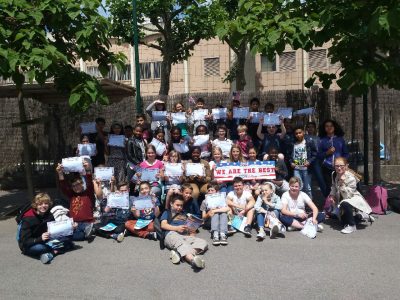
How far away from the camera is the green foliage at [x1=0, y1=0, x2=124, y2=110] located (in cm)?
706

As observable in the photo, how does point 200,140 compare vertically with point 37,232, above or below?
above

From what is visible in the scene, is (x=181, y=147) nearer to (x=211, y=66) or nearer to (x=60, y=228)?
(x=60, y=228)

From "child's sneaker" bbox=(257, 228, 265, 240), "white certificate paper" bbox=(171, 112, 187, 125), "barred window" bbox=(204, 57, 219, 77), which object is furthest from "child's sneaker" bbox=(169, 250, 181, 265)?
"barred window" bbox=(204, 57, 219, 77)

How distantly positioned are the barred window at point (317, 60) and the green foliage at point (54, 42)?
1526 cm

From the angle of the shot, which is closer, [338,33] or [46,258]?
[46,258]

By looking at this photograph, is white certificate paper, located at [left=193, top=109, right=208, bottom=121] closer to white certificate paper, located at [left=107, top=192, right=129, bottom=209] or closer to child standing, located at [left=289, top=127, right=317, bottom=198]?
child standing, located at [left=289, top=127, right=317, bottom=198]

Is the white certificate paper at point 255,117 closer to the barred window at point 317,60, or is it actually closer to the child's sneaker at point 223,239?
the child's sneaker at point 223,239

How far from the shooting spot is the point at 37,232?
20.9 feet

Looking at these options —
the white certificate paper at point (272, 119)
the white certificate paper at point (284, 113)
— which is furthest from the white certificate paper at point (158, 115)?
the white certificate paper at point (284, 113)

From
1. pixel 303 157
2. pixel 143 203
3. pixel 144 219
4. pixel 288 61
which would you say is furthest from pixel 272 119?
pixel 288 61

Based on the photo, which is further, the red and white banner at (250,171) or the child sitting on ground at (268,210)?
the red and white banner at (250,171)

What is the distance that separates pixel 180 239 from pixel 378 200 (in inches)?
156

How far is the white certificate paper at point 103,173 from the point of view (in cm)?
796

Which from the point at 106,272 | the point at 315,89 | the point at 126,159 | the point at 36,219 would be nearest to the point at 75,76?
the point at 126,159
